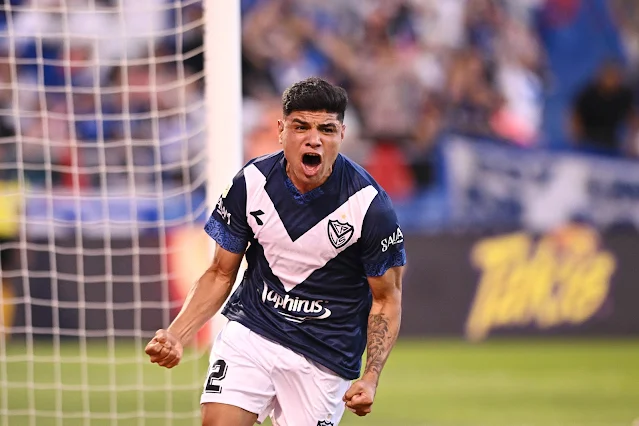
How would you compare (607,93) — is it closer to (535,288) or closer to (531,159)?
(531,159)

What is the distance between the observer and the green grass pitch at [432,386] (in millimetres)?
8750

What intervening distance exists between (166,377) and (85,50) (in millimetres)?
4683

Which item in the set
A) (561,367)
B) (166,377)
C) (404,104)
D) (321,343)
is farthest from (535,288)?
A: (321,343)

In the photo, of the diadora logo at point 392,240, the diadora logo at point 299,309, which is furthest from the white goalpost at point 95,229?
the diadora logo at point 392,240

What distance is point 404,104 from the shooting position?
14.0m

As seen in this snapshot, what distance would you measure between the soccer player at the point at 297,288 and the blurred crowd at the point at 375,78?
27.4 feet

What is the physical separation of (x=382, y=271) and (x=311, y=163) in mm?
560

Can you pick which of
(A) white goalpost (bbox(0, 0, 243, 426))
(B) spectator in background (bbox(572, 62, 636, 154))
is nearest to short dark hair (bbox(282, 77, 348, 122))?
(A) white goalpost (bbox(0, 0, 243, 426))

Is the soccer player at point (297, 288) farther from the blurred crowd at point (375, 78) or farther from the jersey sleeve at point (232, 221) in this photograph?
the blurred crowd at point (375, 78)

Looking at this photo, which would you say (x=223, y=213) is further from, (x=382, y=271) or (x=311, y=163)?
(x=382, y=271)

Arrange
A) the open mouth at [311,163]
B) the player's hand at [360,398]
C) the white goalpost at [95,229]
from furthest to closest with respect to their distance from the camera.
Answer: the white goalpost at [95,229] < the open mouth at [311,163] < the player's hand at [360,398]

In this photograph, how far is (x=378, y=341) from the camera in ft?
15.3

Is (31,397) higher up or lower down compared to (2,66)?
lower down

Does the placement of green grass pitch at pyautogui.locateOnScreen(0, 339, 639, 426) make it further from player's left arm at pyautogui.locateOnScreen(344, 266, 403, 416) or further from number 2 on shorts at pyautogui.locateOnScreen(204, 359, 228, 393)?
player's left arm at pyautogui.locateOnScreen(344, 266, 403, 416)
